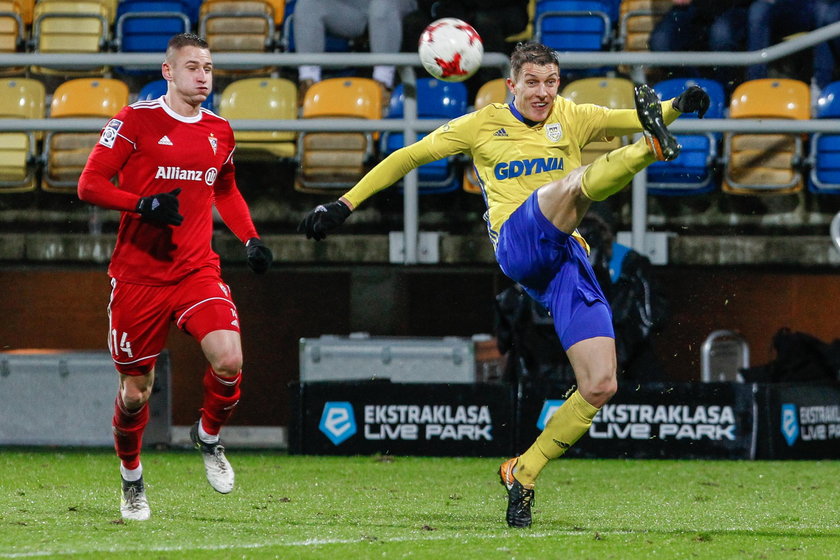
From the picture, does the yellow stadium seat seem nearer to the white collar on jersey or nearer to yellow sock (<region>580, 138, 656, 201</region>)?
the white collar on jersey

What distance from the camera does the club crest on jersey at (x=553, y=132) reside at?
224 inches

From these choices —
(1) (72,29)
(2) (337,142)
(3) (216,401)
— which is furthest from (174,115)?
(1) (72,29)

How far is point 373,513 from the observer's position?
18.6ft

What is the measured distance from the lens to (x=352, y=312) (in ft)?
34.0

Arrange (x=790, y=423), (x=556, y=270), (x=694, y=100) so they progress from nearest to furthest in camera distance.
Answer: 1. (x=694, y=100)
2. (x=556, y=270)
3. (x=790, y=423)

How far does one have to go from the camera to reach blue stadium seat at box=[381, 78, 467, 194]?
9.40 m

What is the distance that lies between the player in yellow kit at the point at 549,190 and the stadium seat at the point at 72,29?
231 inches

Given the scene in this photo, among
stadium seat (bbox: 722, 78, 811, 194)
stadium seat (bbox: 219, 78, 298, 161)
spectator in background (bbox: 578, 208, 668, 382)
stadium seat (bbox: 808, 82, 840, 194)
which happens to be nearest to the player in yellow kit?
spectator in background (bbox: 578, 208, 668, 382)

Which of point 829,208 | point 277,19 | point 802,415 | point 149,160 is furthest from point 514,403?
point 277,19

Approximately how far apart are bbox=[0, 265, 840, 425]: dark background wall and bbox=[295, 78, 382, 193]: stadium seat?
1075 mm

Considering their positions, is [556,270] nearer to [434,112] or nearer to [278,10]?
[434,112]

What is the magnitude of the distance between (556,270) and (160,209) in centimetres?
157

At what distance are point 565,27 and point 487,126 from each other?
4.55 m

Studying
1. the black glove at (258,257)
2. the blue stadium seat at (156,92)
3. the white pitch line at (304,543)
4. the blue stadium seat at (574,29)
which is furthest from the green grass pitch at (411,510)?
the blue stadium seat at (574,29)
